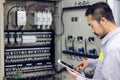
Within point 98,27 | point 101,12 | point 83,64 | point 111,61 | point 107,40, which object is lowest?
point 83,64

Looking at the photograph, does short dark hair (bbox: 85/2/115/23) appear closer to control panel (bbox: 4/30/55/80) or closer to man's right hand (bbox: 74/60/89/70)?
man's right hand (bbox: 74/60/89/70)

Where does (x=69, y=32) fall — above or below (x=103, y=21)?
below

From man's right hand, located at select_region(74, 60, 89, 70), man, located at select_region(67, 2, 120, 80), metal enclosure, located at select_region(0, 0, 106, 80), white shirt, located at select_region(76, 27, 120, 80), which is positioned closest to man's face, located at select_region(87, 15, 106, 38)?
man, located at select_region(67, 2, 120, 80)

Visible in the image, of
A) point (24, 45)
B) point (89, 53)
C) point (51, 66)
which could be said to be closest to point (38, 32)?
point (24, 45)

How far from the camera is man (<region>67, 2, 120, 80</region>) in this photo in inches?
68.6

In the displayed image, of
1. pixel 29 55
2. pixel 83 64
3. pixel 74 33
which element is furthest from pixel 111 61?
pixel 29 55

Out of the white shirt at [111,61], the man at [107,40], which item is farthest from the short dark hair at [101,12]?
the white shirt at [111,61]

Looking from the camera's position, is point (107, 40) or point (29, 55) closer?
point (107, 40)

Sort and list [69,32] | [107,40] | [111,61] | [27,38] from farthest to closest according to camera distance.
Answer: [69,32]
[27,38]
[107,40]
[111,61]

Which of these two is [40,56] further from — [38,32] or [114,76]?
[114,76]

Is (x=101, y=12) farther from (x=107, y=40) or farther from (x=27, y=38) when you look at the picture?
(x=27, y=38)

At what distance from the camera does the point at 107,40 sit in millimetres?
1887

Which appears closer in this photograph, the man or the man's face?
the man

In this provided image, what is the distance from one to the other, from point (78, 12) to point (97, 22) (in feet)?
3.77
